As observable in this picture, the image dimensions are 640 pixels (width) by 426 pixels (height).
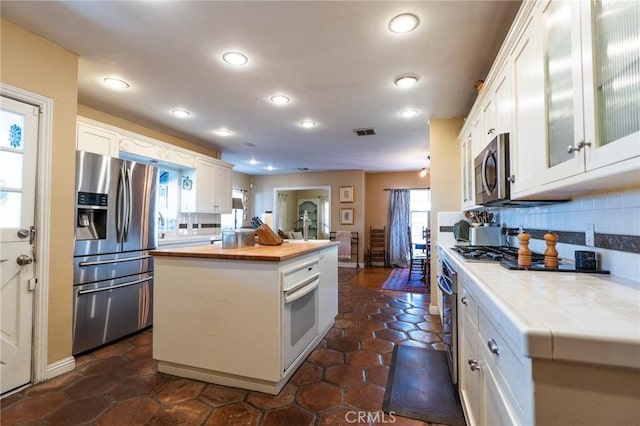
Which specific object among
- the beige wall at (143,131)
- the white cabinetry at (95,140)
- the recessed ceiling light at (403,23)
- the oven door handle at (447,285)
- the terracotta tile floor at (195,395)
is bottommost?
the terracotta tile floor at (195,395)

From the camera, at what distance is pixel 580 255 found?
Result: 4.52 feet

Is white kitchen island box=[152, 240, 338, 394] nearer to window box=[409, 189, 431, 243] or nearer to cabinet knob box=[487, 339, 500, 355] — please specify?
cabinet knob box=[487, 339, 500, 355]

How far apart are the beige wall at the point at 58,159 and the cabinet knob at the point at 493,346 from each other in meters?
2.81

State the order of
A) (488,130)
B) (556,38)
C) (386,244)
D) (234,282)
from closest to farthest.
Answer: (556,38)
(234,282)
(488,130)
(386,244)

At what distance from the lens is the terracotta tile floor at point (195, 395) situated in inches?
65.6

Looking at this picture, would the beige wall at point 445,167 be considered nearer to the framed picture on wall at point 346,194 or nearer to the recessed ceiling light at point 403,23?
the recessed ceiling light at point 403,23

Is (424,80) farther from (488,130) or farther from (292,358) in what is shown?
(292,358)

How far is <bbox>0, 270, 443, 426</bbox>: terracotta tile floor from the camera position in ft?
5.47

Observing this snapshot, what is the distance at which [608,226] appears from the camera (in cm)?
131

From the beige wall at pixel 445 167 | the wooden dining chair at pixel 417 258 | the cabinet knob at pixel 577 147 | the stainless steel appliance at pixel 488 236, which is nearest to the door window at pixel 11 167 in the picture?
the cabinet knob at pixel 577 147

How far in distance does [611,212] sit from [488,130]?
1149mm

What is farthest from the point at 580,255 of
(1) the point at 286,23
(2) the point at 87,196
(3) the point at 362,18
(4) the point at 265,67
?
(2) the point at 87,196

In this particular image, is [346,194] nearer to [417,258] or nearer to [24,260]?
[417,258]

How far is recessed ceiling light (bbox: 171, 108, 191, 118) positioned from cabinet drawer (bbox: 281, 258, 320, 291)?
2378mm
